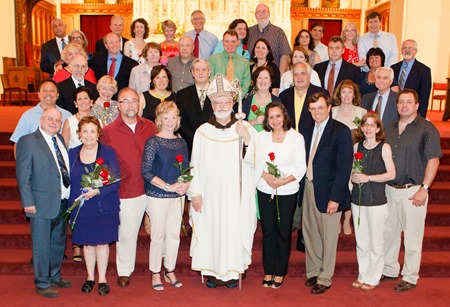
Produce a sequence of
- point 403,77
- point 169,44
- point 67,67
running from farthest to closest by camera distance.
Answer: point 169,44, point 403,77, point 67,67

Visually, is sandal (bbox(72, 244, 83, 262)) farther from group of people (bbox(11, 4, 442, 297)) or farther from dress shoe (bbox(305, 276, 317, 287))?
dress shoe (bbox(305, 276, 317, 287))

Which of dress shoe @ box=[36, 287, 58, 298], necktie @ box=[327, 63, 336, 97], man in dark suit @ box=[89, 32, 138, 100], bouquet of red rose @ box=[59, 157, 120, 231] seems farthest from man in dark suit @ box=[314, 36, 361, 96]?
dress shoe @ box=[36, 287, 58, 298]

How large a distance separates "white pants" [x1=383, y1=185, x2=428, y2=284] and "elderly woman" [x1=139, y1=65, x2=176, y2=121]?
7.81 ft

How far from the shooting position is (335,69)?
20.3 ft

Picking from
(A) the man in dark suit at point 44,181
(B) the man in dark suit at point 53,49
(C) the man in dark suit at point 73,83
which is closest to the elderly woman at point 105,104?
(C) the man in dark suit at point 73,83

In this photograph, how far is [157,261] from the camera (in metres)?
4.55

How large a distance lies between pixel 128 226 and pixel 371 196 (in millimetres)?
2208

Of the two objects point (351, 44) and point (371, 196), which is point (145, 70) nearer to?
point (371, 196)

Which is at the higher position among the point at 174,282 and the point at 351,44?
the point at 351,44

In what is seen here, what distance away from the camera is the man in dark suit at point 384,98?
17.6 feet

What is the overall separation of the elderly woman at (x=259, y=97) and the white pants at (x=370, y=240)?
1250 mm

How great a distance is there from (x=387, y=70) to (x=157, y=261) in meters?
3.12

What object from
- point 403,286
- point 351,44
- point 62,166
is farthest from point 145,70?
point 403,286

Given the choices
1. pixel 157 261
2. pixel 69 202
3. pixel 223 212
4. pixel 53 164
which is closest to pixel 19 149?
pixel 53 164
